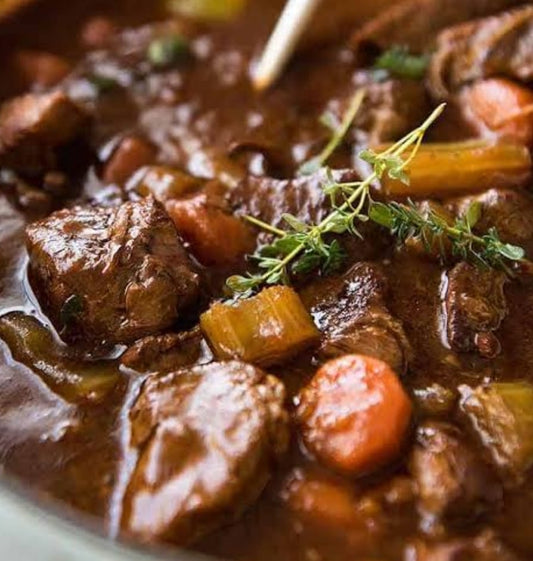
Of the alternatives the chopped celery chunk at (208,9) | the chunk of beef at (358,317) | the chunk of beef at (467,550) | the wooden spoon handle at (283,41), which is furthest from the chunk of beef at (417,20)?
the chunk of beef at (467,550)

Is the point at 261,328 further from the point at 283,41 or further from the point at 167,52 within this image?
the point at 167,52

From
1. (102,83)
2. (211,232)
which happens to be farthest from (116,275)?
(102,83)

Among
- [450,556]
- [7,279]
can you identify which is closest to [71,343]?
[7,279]

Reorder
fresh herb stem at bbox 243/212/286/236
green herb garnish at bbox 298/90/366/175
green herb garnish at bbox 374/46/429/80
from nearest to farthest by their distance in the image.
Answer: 1. fresh herb stem at bbox 243/212/286/236
2. green herb garnish at bbox 298/90/366/175
3. green herb garnish at bbox 374/46/429/80

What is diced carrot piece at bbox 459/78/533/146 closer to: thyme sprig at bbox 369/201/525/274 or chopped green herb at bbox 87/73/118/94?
thyme sprig at bbox 369/201/525/274

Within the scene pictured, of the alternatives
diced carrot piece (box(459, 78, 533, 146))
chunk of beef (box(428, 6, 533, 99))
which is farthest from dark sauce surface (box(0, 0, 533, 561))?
diced carrot piece (box(459, 78, 533, 146))

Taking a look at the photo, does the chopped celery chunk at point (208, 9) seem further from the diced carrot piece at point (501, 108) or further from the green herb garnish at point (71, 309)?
the green herb garnish at point (71, 309)

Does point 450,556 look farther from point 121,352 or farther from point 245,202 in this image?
point 245,202
